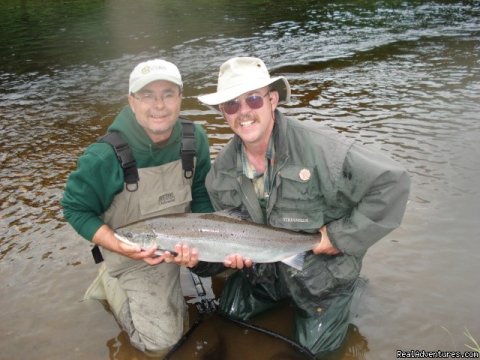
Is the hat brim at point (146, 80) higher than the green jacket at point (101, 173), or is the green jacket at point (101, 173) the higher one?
the hat brim at point (146, 80)

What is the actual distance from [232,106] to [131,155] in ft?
3.50

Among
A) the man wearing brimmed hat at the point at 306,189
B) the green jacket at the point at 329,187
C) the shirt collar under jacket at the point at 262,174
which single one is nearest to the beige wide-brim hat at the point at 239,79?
the man wearing brimmed hat at the point at 306,189

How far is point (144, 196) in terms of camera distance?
4.43m

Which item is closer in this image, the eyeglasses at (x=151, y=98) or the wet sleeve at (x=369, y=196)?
the wet sleeve at (x=369, y=196)

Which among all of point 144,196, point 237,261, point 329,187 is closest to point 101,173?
point 144,196

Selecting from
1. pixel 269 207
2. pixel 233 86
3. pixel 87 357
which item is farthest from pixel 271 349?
pixel 233 86

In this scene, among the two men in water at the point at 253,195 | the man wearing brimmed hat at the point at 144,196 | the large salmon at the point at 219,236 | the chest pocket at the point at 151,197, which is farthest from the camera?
the chest pocket at the point at 151,197

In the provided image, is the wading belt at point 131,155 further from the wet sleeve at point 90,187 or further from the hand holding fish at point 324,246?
the hand holding fish at point 324,246

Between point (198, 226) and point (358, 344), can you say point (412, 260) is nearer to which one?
point (358, 344)

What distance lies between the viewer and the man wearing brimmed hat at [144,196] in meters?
4.12

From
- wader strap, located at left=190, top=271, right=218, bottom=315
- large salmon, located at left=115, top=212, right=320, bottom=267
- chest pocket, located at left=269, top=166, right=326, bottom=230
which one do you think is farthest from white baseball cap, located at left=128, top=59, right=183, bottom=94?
wader strap, located at left=190, top=271, right=218, bottom=315

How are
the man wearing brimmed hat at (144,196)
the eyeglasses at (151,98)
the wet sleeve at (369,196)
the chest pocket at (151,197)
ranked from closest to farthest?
the wet sleeve at (369,196)
the man wearing brimmed hat at (144,196)
the eyeglasses at (151,98)
the chest pocket at (151,197)

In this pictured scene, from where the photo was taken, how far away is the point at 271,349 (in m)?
4.30

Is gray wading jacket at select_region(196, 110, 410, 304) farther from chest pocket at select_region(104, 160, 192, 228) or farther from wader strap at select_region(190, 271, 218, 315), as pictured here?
wader strap at select_region(190, 271, 218, 315)
